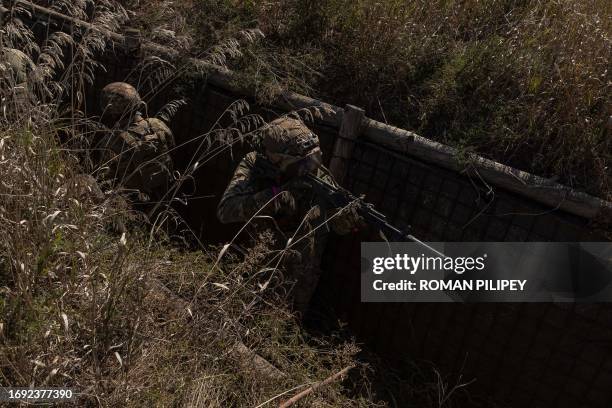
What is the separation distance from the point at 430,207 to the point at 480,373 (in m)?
1.18

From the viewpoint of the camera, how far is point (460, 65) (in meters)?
4.45

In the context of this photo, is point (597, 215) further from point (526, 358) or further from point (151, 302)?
point (151, 302)

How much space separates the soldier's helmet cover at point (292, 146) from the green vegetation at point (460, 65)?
0.92 meters

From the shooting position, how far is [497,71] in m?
4.33

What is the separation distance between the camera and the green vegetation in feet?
13.1

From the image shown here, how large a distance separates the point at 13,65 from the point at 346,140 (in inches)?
88.0

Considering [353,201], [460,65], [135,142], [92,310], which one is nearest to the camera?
[92,310]

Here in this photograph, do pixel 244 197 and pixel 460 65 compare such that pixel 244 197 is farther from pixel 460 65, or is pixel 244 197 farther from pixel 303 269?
pixel 460 65

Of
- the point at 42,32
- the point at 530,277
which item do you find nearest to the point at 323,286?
the point at 530,277

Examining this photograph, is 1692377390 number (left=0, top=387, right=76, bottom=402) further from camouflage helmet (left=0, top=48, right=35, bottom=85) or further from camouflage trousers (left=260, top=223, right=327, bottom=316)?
camouflage trousers (left=260, top=223, right=327, bottom=316)

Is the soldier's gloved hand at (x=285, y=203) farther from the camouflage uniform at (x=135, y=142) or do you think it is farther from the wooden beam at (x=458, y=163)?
the camouflage uniform at (x=135, y=142)

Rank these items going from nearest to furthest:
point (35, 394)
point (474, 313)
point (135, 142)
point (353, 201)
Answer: point (35, 394)
point (353, 201)
point (474, 313)
point (135, 142)

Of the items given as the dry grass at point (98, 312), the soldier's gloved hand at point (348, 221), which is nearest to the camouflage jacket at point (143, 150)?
the dry grass at point (98, 312)

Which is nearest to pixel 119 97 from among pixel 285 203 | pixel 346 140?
pixel 285 203
